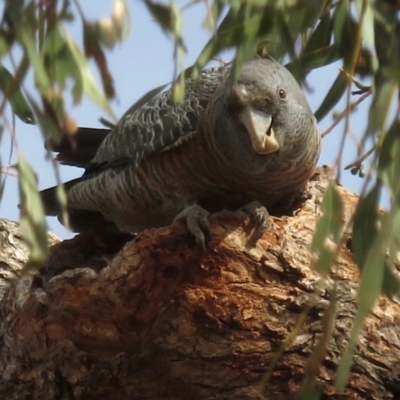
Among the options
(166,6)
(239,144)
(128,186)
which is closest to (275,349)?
(239,144)

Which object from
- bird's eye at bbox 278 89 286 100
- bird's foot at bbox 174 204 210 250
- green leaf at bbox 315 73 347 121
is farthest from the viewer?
bird's eye at bbox 278 89 286 100

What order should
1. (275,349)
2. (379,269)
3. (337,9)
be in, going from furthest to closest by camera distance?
(275,349) < (337,9) < (379,269)

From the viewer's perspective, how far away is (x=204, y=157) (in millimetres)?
2971

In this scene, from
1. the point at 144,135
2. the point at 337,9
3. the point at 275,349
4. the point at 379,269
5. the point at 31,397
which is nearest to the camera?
the point at 379,269

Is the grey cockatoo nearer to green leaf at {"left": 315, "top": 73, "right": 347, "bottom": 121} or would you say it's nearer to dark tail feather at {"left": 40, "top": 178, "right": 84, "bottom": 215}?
dark tail feather at {"left": 40, "top": 178, "right": 84, "bottom": 215}

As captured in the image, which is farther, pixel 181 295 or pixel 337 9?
pixel 181 295

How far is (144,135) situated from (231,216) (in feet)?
2.38

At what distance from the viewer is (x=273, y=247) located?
99.4 inches

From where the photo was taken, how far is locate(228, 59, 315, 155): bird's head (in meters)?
2.68

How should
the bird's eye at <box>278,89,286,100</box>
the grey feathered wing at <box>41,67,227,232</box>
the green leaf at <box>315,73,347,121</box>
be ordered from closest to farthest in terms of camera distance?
1. the green leaf at <box>315,73,347,121</box>
2. the bird's eye at <box>278,89,286,100</box>
3. the grey feathered wing at <box>41,67,227,232</box>

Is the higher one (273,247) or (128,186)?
(128,186)

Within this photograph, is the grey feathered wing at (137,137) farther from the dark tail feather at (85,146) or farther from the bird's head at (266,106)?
the bird's head at (266,106)

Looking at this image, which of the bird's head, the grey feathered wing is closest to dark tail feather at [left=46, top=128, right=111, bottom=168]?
the grey feathered wing

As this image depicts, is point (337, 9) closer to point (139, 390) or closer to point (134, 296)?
point (134, 296)
